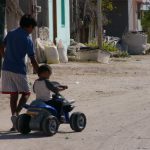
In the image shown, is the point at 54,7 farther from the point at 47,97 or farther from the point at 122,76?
the point at 47,97

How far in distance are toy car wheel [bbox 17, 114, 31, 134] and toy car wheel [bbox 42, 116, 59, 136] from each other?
1.05 feet

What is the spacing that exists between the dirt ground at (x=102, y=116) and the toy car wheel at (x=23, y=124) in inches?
4.2

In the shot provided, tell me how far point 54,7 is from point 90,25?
43.1 feet

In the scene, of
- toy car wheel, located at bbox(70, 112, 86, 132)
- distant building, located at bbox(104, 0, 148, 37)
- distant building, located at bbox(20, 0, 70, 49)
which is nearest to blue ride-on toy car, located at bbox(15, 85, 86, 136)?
toy car wheel, located at bbox(70, 112, 86, 132)

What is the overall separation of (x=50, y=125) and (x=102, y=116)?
2489 millimetres

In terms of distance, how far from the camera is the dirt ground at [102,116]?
30.1ft

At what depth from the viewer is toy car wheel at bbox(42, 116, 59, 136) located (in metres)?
9.70

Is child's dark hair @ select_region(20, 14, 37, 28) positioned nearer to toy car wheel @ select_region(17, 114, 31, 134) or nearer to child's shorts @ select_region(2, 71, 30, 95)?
child's shorts @ select_region(2, 71, 30, 95)

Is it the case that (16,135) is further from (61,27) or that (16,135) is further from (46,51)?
(61,27)

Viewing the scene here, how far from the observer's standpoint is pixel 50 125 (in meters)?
9.73

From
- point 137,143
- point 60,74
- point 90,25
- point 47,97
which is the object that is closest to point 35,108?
point 47,97

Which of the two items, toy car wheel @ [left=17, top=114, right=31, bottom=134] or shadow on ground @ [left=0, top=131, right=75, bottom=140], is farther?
toy car wheel @ [left=17, top=114, right=31, bottom=134]

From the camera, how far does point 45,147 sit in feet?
29.4

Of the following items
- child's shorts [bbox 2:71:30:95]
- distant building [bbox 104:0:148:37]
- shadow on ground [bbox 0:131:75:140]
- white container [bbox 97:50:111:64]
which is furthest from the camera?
distant building [bbox 104:0:148:37]
